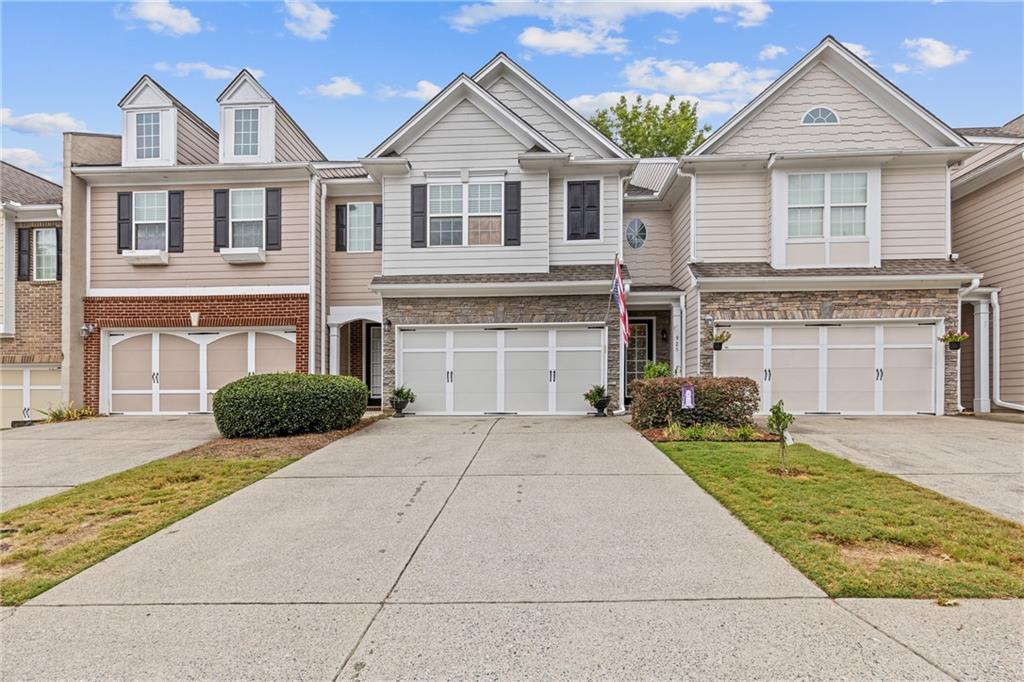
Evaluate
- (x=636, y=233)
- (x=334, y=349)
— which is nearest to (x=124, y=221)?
(x=334, y=349)

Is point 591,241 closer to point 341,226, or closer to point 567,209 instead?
point 567,209

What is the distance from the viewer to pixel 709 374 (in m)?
12.1

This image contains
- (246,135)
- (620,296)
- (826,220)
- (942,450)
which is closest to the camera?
(942,450)

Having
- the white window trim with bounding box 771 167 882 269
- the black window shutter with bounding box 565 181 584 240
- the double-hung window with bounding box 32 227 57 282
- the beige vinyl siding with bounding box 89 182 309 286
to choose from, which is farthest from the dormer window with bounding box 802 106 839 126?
the double-hung window with bounding box 32 227 57 282

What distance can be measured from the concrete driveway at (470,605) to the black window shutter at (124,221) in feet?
35.4

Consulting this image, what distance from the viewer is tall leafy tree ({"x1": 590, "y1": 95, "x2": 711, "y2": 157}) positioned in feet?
86.3

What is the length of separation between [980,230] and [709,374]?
26.1ft

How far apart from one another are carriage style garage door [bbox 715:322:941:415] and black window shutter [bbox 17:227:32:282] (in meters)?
17.4

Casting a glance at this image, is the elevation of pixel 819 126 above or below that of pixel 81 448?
above

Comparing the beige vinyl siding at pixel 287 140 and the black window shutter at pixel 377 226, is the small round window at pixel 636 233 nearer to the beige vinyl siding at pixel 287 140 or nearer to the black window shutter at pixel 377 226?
the black window shutter at pixel 377 226

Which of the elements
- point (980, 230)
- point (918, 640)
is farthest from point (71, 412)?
point (980, 230)

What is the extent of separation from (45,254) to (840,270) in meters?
19.6

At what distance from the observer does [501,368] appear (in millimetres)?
12594

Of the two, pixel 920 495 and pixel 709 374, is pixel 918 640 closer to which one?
pixel 920 495
